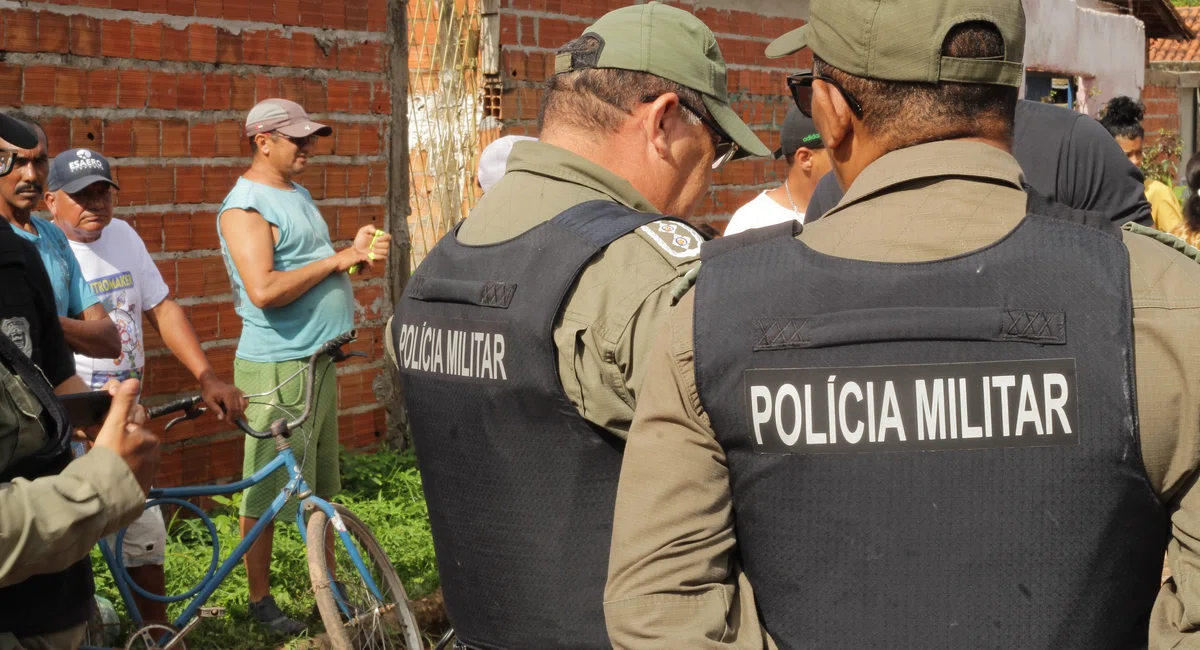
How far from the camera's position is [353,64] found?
19.0 ft

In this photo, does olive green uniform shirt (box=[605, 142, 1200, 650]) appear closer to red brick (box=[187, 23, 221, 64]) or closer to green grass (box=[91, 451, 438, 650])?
green grass (box=[91, 451, 438, 650])

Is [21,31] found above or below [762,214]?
above

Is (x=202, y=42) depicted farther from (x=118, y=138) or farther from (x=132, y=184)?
(x=132, y=184)

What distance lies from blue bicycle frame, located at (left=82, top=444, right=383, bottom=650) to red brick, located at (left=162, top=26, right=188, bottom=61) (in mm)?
1836

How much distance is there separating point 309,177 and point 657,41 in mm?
3662

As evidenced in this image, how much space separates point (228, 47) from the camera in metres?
5.22

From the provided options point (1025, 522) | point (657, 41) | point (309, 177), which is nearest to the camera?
point (1025, 522)

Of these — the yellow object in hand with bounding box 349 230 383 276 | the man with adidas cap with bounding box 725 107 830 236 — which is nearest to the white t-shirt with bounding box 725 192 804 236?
the man with adidas cap with bounding box 725 107 830 236

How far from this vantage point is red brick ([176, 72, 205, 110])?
5.07 meters

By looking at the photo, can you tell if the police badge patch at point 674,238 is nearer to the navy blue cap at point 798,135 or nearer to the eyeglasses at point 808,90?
the eyeglasses at point 808,90

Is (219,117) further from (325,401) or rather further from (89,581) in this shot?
(89,581)

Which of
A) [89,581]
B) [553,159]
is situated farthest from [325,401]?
[553,159]

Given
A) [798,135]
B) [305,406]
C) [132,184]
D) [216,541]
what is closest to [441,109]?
[132,184]

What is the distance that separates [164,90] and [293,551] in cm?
195
